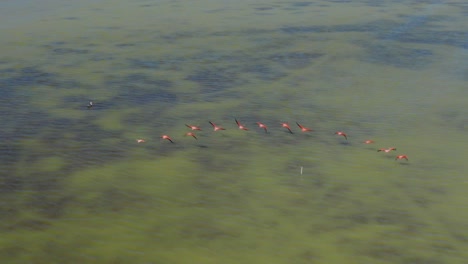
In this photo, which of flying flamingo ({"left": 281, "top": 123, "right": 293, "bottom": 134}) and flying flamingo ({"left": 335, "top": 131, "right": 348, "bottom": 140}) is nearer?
flying flamingo ({"left": 335, "top": 131, "right": 348, "bottom": 140})

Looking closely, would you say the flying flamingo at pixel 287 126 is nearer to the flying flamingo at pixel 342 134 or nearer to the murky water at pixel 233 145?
the murky water at pixel 233 145

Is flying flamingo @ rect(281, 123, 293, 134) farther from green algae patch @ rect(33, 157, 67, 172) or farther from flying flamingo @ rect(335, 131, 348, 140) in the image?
green algae patch @ rect(33, 157, 67, 172)

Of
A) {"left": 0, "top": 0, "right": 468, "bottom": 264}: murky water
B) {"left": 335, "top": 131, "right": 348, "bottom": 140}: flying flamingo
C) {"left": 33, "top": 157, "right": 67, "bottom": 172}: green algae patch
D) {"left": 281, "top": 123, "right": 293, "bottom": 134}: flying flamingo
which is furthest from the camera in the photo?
{"left": 281, "top": 123, "right": 293, "bottom": 134}: flying flamingo

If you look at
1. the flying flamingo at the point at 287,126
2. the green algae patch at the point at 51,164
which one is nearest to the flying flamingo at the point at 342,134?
the flying flamingo at the point at 287,126

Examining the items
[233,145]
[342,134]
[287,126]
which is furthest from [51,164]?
[342,134]

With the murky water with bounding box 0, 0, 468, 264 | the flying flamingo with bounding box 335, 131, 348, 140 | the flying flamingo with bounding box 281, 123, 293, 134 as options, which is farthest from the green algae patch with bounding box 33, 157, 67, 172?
the flying flamingo with bounding box 335, 131, 348, 140

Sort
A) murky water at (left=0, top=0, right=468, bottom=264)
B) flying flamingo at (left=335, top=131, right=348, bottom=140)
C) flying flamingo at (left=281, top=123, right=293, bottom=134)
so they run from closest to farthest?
1. murky water at (left=0, top=0, right=468, bottom=264)
2. flying flamingo at (left=335, top=131, right=348, bottom=140)
3. flying flamingo at (left=281, top=123, right=293, bottom=134)

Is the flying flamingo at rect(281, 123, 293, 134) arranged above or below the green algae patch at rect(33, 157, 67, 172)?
below

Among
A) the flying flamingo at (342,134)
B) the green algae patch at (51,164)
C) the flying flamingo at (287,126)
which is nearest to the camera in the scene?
the green algae patch at (51,164)
